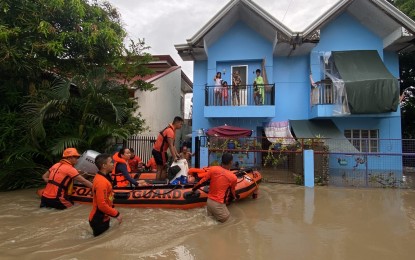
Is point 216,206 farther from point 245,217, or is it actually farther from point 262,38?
point 262,38

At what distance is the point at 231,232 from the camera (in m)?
5.07

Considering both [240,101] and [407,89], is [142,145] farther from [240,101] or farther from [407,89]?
[407,89]

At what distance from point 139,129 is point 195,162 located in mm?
2554

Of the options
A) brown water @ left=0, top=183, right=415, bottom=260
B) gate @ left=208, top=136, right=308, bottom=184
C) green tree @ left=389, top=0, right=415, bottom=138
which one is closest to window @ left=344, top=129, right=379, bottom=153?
gate @ left=208, top=136, right=308, bottom=184

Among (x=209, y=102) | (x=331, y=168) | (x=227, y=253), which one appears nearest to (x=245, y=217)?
(x=227, y=253)

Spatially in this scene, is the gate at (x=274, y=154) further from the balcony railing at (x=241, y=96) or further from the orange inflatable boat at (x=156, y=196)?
the orange inflatable boat at (x=156, y=196)

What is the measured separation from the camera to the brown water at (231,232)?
13.6ft

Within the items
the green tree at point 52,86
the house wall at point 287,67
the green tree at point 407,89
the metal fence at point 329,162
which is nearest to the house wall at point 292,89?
the house wall at point 287,67

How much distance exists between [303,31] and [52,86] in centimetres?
909

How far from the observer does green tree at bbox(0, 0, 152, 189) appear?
798cm

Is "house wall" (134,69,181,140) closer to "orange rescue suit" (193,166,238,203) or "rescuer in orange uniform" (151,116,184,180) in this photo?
"rescuer in orange uniform" (151,116,184,180)

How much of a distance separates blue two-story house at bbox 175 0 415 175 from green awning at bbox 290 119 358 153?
4 centimetres

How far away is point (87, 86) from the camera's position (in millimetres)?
9008

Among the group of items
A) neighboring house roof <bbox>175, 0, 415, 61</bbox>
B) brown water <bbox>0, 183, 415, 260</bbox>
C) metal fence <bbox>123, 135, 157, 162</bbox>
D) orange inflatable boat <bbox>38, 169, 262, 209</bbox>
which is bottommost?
brown water <bbox>0, 183, 415, 260</bbox>
